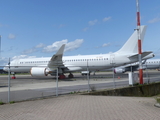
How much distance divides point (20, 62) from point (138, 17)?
21.4 meters

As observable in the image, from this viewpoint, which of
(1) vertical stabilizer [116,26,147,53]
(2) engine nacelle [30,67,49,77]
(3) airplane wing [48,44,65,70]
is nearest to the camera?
(2) engine nacelle [30,67,49,77]

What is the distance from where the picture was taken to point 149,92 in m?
14.3

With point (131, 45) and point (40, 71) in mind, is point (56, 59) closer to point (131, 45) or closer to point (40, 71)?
point (40, 71)

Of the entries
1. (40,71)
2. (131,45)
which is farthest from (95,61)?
(40,71)

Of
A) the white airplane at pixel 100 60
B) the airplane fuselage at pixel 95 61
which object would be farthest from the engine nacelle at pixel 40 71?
the airplane fuselage at pixel 95 61

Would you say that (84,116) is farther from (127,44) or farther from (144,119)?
(127,44)

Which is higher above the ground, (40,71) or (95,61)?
(95,61)

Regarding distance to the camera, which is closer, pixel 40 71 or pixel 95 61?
pixel 40 71

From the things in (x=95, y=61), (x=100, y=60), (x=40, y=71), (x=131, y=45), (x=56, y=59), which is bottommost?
(x=40, y=71)

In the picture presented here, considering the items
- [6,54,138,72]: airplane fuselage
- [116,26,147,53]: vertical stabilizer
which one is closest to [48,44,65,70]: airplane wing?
[6,54,138,72]: airplane fuselage

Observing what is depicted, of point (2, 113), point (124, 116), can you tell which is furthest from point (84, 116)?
point (2, 113)

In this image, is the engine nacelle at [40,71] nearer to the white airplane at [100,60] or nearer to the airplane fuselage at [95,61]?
the white airplane at [100,60]

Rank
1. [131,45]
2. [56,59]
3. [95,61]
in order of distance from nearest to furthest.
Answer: [56,59] → [131,45] → [95,61]

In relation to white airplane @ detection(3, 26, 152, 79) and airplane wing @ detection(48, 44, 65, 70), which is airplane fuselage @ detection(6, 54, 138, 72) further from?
airplane wing @ detection(48, 44, 65, 70)
